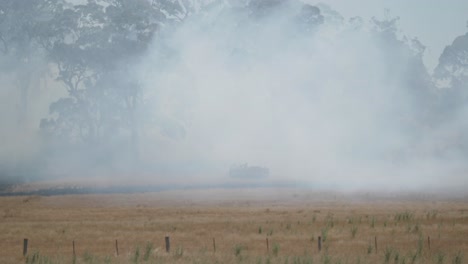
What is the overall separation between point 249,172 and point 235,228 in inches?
1171

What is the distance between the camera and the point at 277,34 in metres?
83.6

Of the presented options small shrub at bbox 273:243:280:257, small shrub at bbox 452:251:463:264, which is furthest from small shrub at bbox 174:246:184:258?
small shrub at bbox 452:251:463:264

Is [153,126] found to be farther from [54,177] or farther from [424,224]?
[424,224]

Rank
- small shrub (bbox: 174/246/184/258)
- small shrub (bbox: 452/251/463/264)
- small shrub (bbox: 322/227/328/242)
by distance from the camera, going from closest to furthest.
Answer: small shrub (bbox: 452/251/463/264) → small shrub (bbox: 174/246/184/258) → small shrub (bbox: 322/227/328/242)

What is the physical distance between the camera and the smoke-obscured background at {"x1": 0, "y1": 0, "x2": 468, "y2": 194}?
75.1 metres

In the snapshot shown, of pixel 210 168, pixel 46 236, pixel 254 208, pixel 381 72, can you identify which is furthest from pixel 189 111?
pixel 46 236

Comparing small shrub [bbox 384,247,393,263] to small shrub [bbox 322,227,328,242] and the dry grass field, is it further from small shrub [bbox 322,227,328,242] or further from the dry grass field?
small shrub [bbox 322,227,328,242]

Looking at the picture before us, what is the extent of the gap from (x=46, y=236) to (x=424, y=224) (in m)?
21.0

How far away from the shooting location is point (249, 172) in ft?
217

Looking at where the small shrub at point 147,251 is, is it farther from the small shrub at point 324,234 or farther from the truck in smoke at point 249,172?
the truck in smoke at point 249,172

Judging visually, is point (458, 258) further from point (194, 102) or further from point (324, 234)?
point (194, 102)

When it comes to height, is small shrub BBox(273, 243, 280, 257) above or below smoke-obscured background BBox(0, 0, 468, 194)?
below

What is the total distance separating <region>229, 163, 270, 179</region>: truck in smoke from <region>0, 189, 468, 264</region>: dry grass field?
7636mm

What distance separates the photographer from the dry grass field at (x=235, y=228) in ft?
88.5
